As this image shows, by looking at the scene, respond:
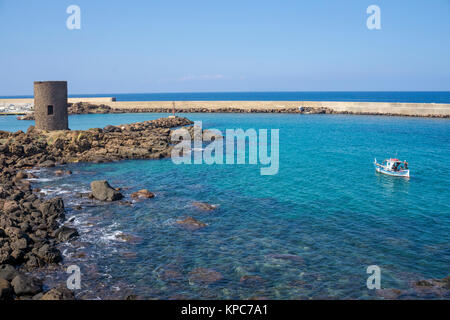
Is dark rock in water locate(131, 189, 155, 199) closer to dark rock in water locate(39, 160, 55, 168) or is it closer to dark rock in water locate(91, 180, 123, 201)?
dark rock in water locate(91, 180, 123, 201)

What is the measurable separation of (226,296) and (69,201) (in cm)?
1357

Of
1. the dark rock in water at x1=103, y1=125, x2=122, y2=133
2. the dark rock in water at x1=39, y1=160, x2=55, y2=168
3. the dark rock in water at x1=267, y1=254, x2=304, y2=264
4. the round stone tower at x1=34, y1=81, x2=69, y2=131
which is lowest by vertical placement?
the dark rock in water at x1=267, y1=254, x2=304, y2=264

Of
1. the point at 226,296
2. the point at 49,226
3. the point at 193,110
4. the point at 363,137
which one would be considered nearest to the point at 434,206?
the point at 226,296

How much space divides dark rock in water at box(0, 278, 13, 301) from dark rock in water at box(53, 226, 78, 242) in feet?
15.2

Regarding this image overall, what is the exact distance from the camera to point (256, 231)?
17.7 meters

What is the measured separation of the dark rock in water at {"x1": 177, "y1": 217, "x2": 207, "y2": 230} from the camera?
18.1 m

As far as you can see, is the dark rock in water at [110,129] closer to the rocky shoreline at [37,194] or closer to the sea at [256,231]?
the rocky shoreline at [37,194]

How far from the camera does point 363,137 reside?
5066 cm

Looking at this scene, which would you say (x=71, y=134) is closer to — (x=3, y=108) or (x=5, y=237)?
(x=5, y=237)

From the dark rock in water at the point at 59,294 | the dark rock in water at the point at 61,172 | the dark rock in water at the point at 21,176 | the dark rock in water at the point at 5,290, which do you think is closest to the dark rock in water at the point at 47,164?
the dark rock in water at the point at 61,172

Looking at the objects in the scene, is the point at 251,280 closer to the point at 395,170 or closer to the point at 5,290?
the point at 5,290

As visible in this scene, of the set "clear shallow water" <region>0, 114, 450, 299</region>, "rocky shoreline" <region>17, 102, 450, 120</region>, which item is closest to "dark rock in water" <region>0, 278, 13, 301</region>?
"clear shallow water" <region>0, 114, 450, 299</region>

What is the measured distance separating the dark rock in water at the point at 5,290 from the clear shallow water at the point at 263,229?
157 centimetres

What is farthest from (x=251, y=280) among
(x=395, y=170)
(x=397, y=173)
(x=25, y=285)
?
(x=395, y=170)
